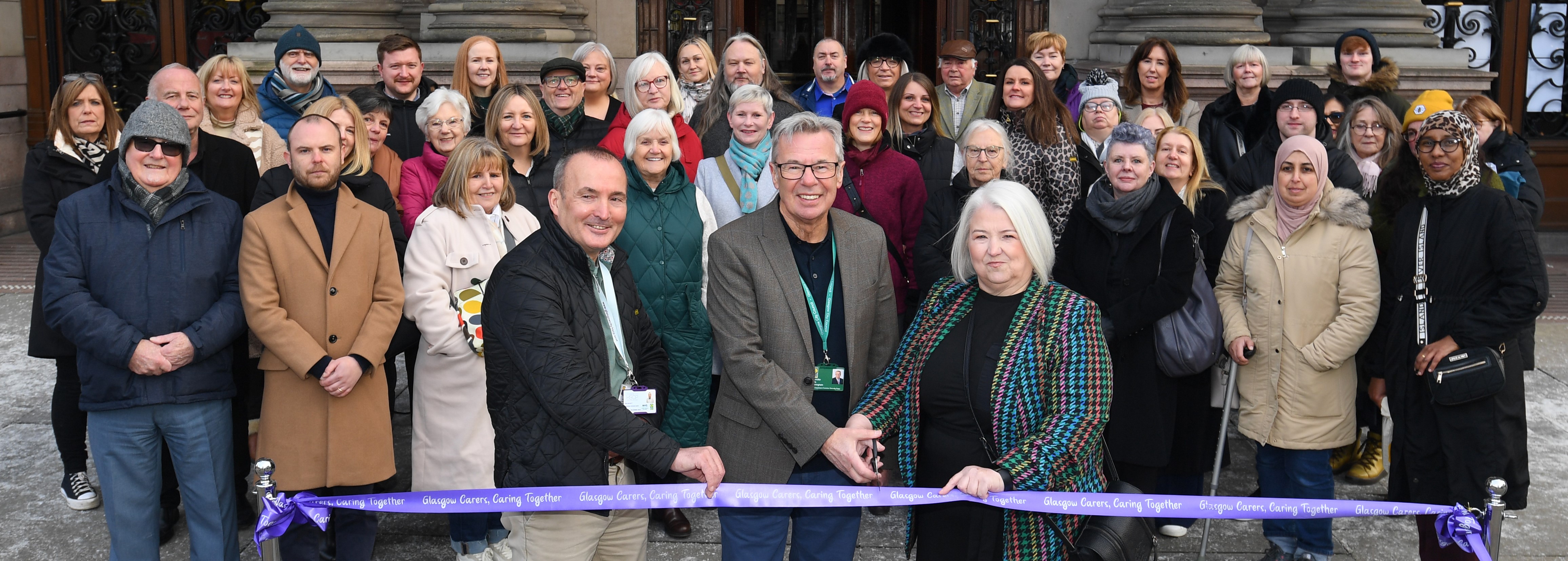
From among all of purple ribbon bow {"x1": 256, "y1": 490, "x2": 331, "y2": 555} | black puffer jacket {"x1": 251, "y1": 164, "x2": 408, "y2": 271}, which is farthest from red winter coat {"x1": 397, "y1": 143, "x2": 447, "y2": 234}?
purple ribbon bow {"x1": 256, "y1": 490, "x2": 331, "y2": 555}

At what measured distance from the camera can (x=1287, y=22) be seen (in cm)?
1070

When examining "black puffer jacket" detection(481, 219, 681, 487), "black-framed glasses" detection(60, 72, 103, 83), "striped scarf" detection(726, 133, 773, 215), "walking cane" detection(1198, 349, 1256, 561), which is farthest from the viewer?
"black-framed glasses" detection(60, 72, 103, 83)

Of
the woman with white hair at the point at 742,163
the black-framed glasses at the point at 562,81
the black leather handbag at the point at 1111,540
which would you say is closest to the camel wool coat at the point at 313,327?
the woman with white hair at the point at 742,163

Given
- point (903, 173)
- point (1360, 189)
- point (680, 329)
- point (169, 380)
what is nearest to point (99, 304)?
point (169, 380)

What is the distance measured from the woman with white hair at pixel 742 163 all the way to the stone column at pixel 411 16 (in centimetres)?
558

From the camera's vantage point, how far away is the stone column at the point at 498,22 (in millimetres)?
9453

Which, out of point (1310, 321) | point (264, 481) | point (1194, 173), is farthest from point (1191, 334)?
point (264, 481)

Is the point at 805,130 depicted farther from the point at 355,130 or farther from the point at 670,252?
the point at 355,130

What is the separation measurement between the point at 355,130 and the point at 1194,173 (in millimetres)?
3617

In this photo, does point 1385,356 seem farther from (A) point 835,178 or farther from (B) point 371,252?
(B) point 371,252

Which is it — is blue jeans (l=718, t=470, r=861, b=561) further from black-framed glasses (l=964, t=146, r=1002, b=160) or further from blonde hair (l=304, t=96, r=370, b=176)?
blonde hair (l=304, t=96, r=370, b=176)

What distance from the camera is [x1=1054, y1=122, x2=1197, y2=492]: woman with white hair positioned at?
4719 millimetres

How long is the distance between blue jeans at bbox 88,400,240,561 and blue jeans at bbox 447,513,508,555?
2.72 ft

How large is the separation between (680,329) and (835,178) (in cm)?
123
